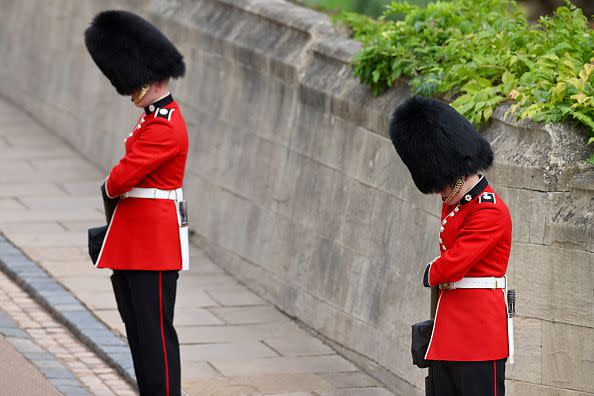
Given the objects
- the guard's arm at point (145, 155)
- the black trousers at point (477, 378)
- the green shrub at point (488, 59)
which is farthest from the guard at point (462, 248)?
the guard's arm at point (145, 155)

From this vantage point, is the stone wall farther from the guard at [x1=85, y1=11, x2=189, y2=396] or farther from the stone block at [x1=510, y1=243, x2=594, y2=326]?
the guard at [x1=85, y1=11, x2=189, y2=396]

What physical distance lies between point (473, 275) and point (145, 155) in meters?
1.64

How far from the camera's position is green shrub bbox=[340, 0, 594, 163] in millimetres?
6070

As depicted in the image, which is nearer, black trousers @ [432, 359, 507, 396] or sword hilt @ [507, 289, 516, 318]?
black trousers @ [432, 359, 507, 396]

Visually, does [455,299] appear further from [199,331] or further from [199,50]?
[199,50]

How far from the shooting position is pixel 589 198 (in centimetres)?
581

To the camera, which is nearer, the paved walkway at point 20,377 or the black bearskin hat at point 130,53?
the black bearskin hat at point 130,53

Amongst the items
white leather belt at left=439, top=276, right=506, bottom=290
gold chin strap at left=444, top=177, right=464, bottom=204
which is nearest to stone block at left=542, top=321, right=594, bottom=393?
white leather belt at left=439, top=276, right=506, bottom=290

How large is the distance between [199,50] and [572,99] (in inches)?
157

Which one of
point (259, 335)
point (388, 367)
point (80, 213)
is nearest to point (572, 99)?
point (388, 367)

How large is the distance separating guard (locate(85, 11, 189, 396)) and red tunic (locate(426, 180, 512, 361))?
1388 mm

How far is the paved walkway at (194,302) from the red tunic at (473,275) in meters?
1.76

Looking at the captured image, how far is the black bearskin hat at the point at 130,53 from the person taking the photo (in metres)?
5.87

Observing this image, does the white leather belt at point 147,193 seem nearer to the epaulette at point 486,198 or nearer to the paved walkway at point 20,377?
the paved walkway at point 20,377
